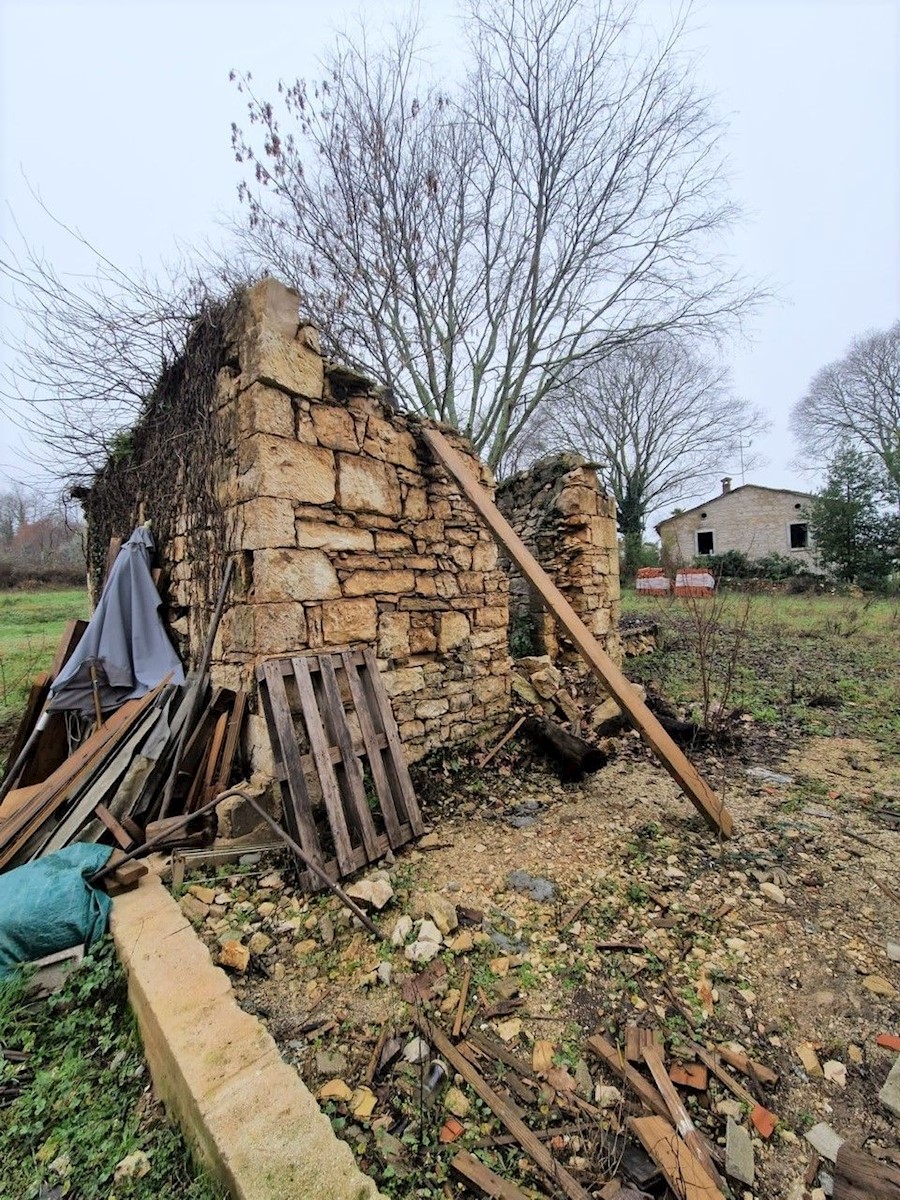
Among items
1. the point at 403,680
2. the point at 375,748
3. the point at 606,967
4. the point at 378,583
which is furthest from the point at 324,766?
the point at 606,967

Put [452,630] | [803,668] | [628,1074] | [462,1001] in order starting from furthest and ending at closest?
1. [803,668]
2. [452,630]
3. [462,1001]
4. [628,1074]

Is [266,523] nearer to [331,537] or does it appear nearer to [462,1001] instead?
[331,537]

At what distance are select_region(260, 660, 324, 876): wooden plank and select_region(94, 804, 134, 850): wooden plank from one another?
818 millimetres

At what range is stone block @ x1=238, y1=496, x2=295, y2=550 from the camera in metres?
2.74

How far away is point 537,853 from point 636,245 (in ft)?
37.9

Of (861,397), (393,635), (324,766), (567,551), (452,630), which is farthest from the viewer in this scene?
(861,397)

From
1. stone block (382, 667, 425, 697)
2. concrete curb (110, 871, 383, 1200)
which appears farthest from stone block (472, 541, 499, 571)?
concrete curb (110, 871, 383, 1200)

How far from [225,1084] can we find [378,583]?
2.51 m

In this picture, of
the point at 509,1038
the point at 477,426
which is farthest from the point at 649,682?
the point at 477,426

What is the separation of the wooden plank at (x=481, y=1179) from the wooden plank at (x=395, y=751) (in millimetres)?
1593

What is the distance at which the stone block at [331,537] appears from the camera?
2.93 meters

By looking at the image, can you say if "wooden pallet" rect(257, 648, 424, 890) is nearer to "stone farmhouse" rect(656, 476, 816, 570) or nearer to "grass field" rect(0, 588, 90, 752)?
"grass field" rect(0, 588, 90, 752)

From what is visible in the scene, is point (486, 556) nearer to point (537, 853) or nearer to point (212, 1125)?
point (537, 853)

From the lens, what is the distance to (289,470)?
2.85 metres
